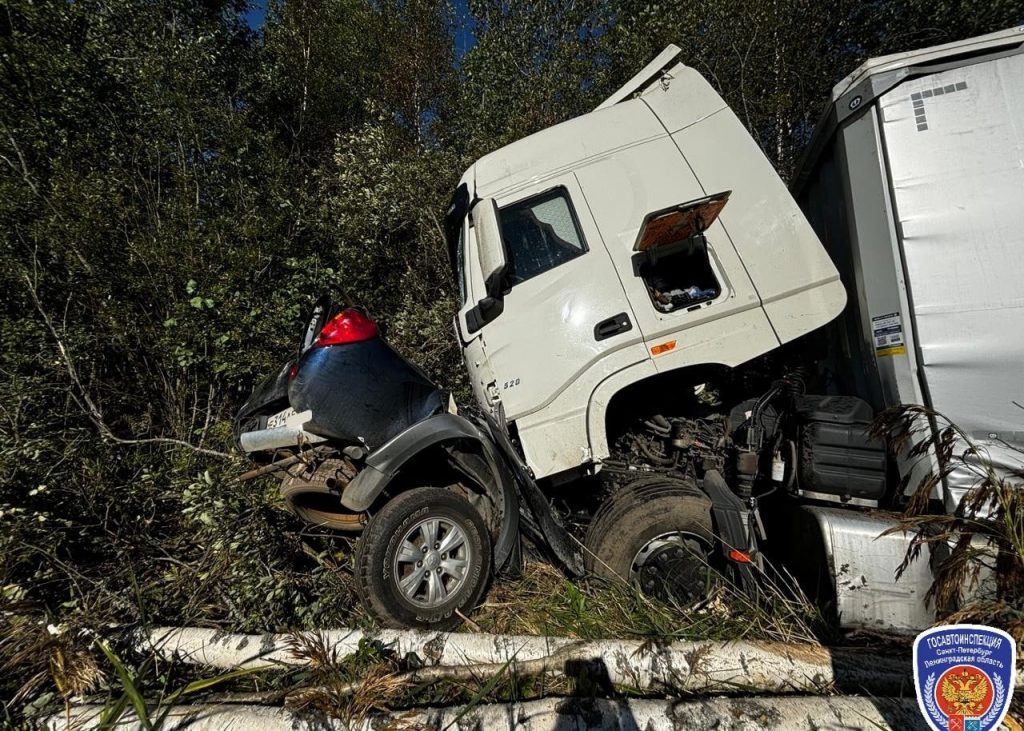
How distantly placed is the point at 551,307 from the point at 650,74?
200cm

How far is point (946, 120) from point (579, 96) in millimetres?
7005

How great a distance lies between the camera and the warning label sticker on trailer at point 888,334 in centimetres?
245

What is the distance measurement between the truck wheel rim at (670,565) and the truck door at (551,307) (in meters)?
0.90

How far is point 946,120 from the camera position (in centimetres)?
238

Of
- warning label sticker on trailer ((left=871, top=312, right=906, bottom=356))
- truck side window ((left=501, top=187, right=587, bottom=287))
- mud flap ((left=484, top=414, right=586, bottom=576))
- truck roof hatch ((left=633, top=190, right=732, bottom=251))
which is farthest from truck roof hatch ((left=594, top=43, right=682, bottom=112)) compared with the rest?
mud flap ((left=484, top=414, right=586, bottom=576))

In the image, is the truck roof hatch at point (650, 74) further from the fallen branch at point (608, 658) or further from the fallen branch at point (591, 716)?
the fallen branch at point (591, 716)

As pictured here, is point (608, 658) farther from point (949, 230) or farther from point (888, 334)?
point (949, 230)

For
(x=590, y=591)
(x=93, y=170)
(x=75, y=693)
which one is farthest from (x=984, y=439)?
(x=93, y=170)

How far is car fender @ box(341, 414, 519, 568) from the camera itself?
2531mm

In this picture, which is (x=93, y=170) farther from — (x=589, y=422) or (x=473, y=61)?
(x=473, y=61)

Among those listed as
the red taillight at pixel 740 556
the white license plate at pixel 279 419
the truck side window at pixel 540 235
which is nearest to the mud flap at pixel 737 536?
the red taillight at pixel 740 556

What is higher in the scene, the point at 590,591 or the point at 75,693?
the point at 75,693

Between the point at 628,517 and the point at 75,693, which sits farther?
the point at 628,517

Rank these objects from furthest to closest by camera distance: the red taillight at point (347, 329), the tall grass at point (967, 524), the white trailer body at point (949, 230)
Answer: the red taillight at point (347, 329) < the white trailer body at point (949, 230) < the tall grass at point (967, 524)
